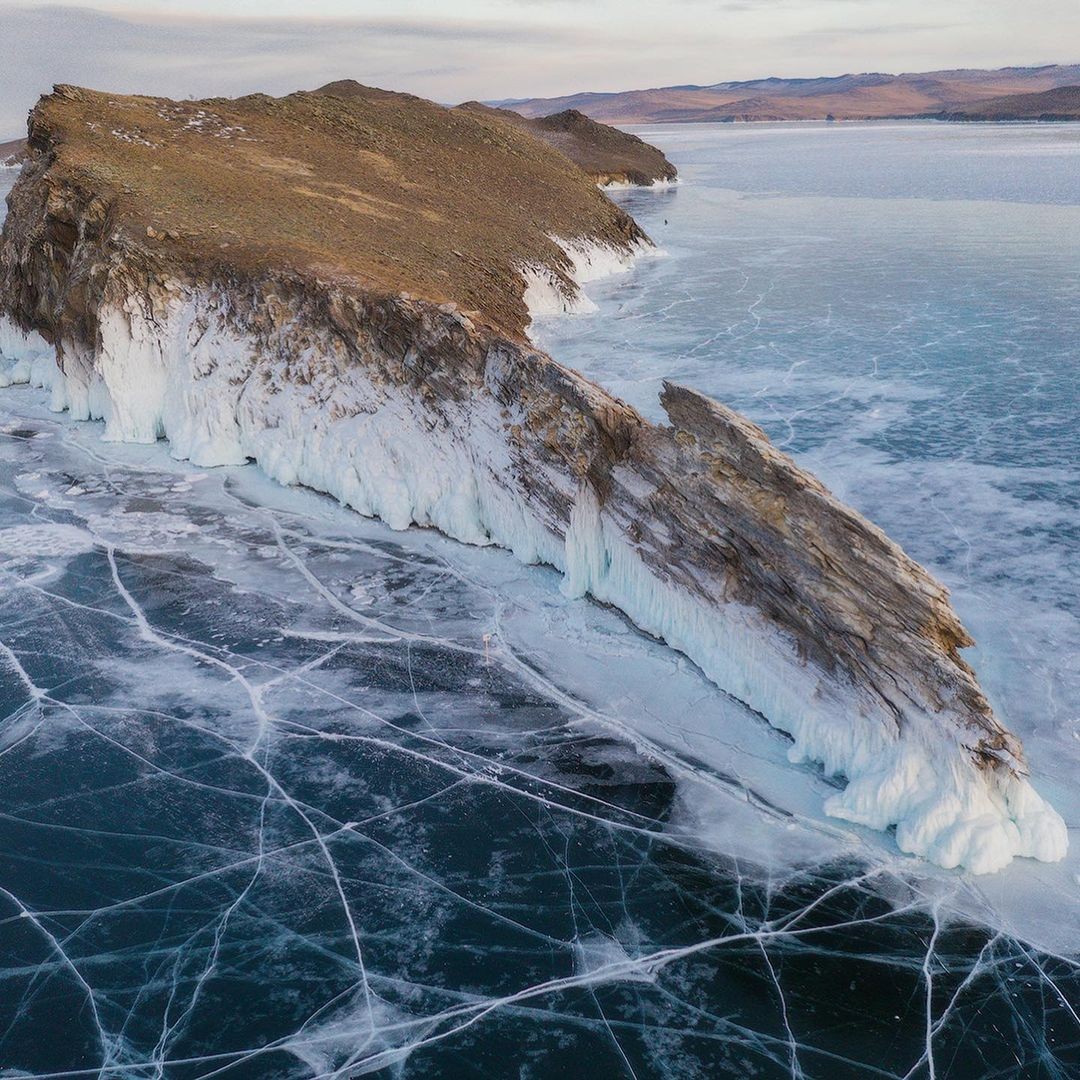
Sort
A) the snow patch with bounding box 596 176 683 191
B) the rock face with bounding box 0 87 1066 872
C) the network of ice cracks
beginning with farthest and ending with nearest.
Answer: the snow patch with bounding box 596 176 683 191 < the rock face with bounding box 0 87 1066 872 < the network of ice cracks

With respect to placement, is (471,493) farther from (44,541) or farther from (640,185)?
(640,185)

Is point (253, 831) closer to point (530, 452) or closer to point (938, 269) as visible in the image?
point (530, 452)

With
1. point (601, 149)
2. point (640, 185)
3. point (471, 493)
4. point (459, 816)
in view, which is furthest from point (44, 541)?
point (601, 149)

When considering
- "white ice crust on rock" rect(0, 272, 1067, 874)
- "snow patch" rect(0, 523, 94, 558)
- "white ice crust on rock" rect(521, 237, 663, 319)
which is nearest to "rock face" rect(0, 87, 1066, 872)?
"white ice crust on rock" rect(0, 272, 1067, 874)

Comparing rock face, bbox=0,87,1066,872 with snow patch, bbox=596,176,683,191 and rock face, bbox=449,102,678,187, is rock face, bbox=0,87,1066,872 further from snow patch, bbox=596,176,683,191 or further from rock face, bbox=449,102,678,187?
rock face, bbox=449,102,678,187

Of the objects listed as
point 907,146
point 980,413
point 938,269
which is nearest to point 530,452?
point 980,413
